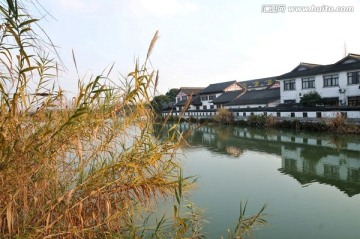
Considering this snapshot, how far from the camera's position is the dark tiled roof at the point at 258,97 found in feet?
88.9

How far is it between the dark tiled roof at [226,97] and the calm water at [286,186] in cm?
2056

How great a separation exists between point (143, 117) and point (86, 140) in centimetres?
47

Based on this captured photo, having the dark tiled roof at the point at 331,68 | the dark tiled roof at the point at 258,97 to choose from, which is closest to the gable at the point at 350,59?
the dark tiled roof at the point at 331,68

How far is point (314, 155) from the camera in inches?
446

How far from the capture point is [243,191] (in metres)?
6.86

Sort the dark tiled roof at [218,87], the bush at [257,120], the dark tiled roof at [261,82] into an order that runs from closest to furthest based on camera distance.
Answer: the bush at [257,120]
the dark tiled roof at [218,87]
the dark tiled roof at [261,82]

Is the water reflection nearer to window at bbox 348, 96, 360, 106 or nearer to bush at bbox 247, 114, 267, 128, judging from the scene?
bush at bbox 247, 114, 267, 128

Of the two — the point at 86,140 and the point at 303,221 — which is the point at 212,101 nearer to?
the point at 303,221

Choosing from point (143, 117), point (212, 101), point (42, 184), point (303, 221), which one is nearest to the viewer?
point (42, 184)

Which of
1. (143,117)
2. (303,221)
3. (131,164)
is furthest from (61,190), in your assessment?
(303,221)

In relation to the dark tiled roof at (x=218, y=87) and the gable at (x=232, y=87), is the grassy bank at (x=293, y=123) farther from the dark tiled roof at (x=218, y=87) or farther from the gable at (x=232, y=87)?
the gable at (x=232, y=87)

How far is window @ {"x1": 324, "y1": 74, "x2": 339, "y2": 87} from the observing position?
828 inches

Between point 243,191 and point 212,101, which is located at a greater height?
point 212,101

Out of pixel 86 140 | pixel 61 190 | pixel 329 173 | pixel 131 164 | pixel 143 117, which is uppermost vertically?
pixel 143 117
